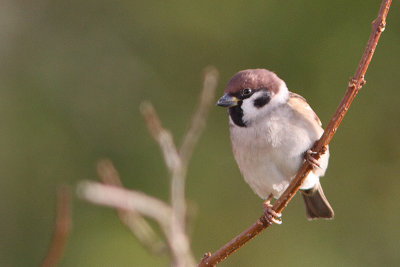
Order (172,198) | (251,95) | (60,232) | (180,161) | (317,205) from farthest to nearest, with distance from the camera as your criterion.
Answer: (317,205), (251,95), (180,161), (172,198), (60,232)

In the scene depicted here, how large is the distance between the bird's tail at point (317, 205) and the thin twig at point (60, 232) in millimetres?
1616

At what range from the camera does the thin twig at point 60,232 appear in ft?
6.19

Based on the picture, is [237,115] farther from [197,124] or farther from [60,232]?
[60,232]

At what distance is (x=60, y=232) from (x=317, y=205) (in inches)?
67.7

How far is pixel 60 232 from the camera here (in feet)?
6.34

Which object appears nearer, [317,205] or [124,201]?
[124,201]

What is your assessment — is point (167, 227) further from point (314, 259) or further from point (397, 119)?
point (397, 119)

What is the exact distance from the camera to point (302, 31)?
605 centimetres

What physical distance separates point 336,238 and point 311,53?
1.45 meters

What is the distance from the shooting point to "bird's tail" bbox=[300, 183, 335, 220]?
3.38m

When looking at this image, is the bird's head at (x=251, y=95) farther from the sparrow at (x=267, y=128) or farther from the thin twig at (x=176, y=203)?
the thin twig at (x=176, y=203)

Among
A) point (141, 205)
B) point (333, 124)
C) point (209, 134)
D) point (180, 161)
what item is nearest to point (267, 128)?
point (180, 161)

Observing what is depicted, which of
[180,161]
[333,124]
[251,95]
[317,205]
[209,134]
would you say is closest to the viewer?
[333,124]

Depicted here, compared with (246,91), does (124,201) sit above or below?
below
